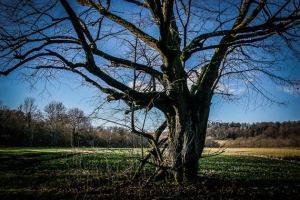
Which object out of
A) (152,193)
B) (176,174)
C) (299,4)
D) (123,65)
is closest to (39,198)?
(152,193)

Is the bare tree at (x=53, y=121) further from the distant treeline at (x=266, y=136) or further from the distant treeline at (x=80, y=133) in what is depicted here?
the distant treeline at (x=266, y=136)

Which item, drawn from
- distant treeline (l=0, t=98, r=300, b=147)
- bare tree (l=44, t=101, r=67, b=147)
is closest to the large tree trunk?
distant treeline (l=0, t=98, r=300, b=147)

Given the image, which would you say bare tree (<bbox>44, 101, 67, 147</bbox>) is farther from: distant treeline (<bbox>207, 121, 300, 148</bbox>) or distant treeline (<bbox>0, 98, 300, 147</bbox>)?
distant treeline (<bbox>207, 121, 300, 148</bbox>)

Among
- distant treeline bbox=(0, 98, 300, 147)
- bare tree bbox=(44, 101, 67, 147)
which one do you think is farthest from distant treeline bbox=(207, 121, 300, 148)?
bare tree bbox=(44, 101, 67, 147)

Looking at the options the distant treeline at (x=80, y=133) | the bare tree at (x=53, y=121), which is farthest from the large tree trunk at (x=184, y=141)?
the bare tree at (x=53, y=121)

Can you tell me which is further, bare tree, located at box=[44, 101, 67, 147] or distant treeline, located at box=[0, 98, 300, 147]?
bare tree, located at box=[44, 101, 67, 147]

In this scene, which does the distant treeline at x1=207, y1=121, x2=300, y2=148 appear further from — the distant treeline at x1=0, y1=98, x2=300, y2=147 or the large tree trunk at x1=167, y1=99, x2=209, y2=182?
the large tree trunk at x1=167, y1=99, x2=209, y2=182

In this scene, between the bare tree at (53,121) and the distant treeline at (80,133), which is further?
the bare tree at (53,121)

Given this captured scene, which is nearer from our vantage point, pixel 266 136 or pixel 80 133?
pixel 80 133

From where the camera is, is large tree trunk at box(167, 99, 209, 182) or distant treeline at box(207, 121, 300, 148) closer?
large tree trunk at box(167, 99, 209, 182)

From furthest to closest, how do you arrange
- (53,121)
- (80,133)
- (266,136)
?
1. (266,136)
2. (53,121)
3. (80,133)

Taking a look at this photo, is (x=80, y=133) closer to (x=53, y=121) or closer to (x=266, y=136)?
(x=53, y=121)

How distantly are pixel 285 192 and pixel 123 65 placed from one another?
7012 mm

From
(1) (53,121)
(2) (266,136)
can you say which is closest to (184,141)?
(1) (53,121)
